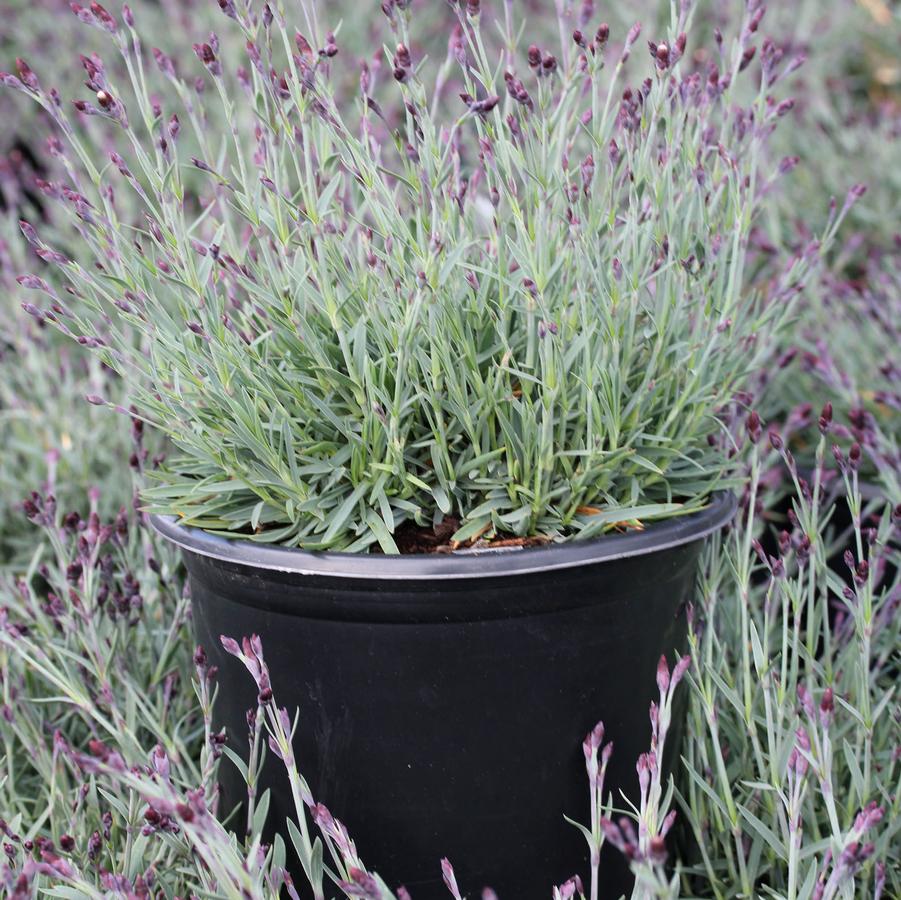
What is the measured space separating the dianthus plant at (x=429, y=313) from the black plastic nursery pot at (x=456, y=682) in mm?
72

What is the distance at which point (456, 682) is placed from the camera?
1.36 metres

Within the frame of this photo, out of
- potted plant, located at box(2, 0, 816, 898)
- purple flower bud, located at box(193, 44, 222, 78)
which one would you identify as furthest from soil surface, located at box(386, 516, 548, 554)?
purple flower bud, located at box(193, 44, 222, 78)

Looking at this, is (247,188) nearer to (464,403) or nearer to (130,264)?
(130,264)

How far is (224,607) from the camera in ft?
4.84

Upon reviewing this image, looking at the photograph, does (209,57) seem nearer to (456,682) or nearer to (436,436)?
(436,436)

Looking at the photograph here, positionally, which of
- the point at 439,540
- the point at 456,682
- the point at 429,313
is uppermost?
the point at 429,313

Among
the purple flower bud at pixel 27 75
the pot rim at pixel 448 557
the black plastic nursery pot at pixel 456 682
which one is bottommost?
the black plastic nursery pot at pixel 456 682

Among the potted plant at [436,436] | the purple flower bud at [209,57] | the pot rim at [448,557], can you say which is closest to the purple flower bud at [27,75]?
the potted plant at [436,436]

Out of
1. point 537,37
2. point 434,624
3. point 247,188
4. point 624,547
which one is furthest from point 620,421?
point 537,37

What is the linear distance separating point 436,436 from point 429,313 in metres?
0.16

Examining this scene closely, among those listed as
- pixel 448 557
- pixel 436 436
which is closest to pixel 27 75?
pixel 436 436

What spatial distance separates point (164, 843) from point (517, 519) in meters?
0.65

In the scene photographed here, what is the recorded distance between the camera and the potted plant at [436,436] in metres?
1.34

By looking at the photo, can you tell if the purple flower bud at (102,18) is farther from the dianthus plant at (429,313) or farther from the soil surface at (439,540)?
the soil surface at (439,540)
